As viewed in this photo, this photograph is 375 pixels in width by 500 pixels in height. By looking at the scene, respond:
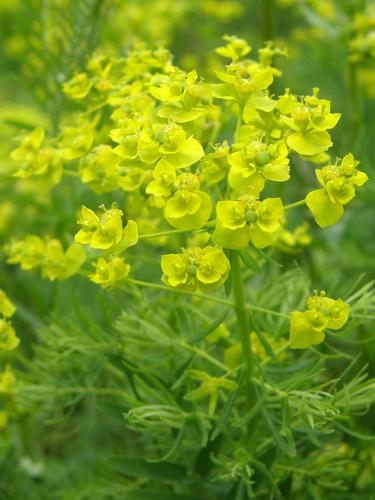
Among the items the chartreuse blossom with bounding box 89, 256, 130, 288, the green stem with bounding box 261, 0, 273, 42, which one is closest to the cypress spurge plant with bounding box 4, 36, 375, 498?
the chartreuse blossom with bounding box 89, 256, 130, 288

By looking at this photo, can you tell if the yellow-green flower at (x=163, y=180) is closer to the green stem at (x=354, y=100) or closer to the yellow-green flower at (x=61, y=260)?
the yellow-green flower at (x=61, y=260)

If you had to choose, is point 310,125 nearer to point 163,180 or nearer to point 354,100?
point 163,180

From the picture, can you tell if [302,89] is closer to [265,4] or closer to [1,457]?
[265,4]

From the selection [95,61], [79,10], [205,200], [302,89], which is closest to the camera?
[205,200]

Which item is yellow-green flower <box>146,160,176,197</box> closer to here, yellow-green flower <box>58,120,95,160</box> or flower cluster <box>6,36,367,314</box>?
flower cluster <box>6,36,367,314</box>

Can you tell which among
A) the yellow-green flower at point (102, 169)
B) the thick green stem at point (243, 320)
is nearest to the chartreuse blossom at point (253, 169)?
the thick green stem at point (243, 320)

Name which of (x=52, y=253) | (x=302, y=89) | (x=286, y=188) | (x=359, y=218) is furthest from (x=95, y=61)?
(x=302, y=89)

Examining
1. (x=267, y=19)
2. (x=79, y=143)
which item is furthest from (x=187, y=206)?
(x=267, y=19)
